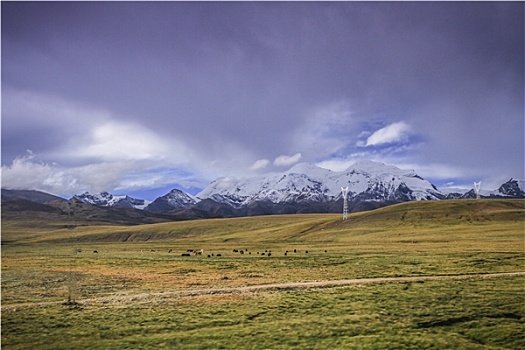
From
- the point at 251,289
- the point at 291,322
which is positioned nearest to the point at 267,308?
the point at 291,322

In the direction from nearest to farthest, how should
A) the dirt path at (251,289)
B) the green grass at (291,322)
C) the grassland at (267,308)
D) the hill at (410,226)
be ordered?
the green grass at (291,322), the grassland at (267,308), the dirt path at (251,289), the hill at (410,226)

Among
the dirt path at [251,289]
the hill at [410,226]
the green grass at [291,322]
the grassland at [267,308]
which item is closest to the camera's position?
the green grass at [291,322]

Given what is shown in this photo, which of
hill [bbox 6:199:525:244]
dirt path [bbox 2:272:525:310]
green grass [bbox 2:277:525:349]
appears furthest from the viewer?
hill [bbox 6:199:525:244]

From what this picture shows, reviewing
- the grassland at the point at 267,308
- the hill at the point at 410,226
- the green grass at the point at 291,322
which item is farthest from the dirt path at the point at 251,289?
the hill at the point at 410,226

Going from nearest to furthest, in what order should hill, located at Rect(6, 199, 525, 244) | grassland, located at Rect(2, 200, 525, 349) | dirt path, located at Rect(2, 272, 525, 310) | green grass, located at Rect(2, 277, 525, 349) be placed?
green grass, located at Rect(2, 277, 525, 349), grassland, located at Rect(2, 200, 525, 349), dirt path, located at Rect(2, 272, 525, 310), hill, located at Rect(6, 199, 525, 244)

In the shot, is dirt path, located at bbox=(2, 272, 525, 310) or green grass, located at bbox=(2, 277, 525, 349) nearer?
green grass, located at bbox=(2, 277, 525, 349)

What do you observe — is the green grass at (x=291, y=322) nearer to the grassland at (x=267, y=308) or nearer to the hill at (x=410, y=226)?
the grassland at (x=267, y=308)

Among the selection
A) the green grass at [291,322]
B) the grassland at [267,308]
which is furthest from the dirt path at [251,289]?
the green grass at [291,322]

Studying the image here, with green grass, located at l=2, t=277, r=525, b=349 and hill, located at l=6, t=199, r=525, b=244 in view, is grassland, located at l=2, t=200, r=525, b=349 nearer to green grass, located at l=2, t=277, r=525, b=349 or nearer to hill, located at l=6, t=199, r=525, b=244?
green grass, located at l=2, t=277, r=525, b=349

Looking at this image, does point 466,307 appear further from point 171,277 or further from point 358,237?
point 358,237

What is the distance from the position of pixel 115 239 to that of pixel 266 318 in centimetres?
18204

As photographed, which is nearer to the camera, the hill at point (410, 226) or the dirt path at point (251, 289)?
the dirt path at point (251, 289)

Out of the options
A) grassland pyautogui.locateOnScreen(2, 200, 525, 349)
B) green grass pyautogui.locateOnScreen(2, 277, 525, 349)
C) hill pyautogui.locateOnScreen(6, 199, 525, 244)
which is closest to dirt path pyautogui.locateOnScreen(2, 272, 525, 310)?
grassland pyautogui.locateOnScreen(2, 200, 525, 349)

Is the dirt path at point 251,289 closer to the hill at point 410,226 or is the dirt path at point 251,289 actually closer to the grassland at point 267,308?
the grassland at point 267,308
